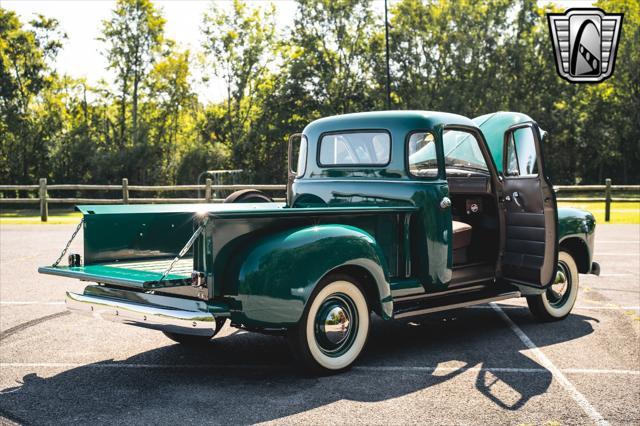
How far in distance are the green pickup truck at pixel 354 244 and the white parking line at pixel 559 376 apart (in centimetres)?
38

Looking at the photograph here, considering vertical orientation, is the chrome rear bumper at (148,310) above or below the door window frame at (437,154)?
below

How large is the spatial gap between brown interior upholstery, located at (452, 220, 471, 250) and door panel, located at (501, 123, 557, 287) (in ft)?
1.14

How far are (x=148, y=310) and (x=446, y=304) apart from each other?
245 cm

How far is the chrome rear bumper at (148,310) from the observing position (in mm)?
4047

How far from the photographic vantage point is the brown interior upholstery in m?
5.98

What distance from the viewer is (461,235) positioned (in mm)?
6066

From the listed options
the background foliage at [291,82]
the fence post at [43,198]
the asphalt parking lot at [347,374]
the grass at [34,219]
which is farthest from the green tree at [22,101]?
the asphalt parking lot at [347,374]

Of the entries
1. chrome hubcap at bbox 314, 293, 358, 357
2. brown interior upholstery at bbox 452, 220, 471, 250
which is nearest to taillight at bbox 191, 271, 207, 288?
chrome hubcap at bbox 314, 293, 358, 357

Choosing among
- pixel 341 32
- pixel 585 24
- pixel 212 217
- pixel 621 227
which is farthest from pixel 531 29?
pixel 212 217

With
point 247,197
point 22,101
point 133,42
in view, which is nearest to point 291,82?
point 133,42

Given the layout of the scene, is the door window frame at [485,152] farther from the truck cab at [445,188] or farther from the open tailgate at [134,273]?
the open tailgate at [134,273]

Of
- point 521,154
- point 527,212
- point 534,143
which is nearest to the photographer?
point 534,143

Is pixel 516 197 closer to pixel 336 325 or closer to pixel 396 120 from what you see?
pixel 396 120

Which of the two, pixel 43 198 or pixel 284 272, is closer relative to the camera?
pixel 284 272
